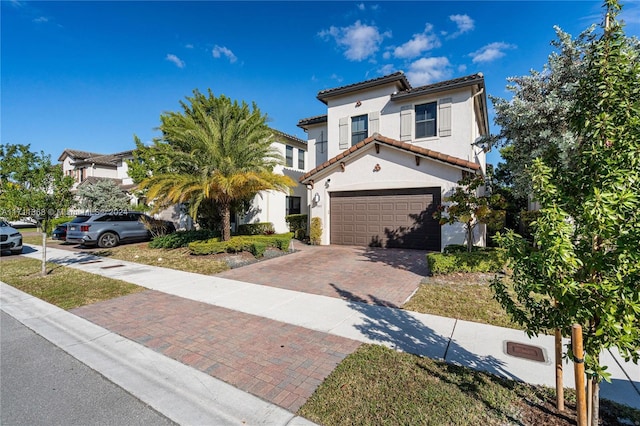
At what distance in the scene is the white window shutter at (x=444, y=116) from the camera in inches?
535

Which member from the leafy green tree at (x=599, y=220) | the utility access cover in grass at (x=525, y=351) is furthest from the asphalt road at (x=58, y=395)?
the utility access cover in grass at (x=525, y=351)

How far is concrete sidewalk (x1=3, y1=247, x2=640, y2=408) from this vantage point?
365 cm

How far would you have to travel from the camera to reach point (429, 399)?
122 inches

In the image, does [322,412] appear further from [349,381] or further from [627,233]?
[627,233]

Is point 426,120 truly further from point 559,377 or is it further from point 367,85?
point 559,377

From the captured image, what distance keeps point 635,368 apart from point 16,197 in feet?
47.4

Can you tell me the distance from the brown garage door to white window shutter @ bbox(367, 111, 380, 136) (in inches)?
146

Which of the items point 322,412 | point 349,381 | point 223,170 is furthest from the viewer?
point 223,170

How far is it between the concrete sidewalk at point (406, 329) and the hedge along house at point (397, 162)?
291 inches

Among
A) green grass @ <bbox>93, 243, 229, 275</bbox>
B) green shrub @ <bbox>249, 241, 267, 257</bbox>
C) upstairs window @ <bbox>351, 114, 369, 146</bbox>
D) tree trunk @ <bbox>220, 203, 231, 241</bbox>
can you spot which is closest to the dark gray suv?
green grass @ <bbox>93, 243, 229, 275</bbox>

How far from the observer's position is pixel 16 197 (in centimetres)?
884

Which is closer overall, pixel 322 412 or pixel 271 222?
pixel 322 412

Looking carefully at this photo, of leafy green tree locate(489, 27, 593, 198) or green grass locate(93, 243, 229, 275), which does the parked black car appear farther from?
leafy green tree locate(489, 27, 593, 198)

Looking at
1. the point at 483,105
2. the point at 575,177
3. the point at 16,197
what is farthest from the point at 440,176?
the point at 16,197
